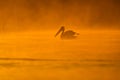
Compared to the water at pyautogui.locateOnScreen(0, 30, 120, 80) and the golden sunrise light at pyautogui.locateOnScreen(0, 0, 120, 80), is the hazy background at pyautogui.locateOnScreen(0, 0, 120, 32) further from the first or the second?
the water at pyautogui.locateOnScreen(0, 30, 120, 80)

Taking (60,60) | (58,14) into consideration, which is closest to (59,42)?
(60,60)

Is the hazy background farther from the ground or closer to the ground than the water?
farther from the ground

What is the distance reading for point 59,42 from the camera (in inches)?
502

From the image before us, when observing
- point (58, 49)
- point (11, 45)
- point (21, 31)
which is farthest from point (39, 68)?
point (21, 31)

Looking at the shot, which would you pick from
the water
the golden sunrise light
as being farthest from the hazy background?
the water

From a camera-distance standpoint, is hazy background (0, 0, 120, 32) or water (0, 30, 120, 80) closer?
water (0, 30, 120, 80)

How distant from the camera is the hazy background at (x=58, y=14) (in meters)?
19.2

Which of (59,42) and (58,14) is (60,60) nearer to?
(59,42)

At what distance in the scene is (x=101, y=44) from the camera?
12.1 meters

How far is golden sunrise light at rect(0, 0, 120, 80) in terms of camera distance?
26.9 ft

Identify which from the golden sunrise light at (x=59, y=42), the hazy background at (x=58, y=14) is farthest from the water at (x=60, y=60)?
the hazy background at (x=58, y=14)

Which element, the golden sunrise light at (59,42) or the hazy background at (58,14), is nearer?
the golden sunrise light at (59,42)

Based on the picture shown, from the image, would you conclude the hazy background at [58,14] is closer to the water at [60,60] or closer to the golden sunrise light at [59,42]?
the golden sunrise light at [59,42]

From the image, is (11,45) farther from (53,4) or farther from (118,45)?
(53,4)
